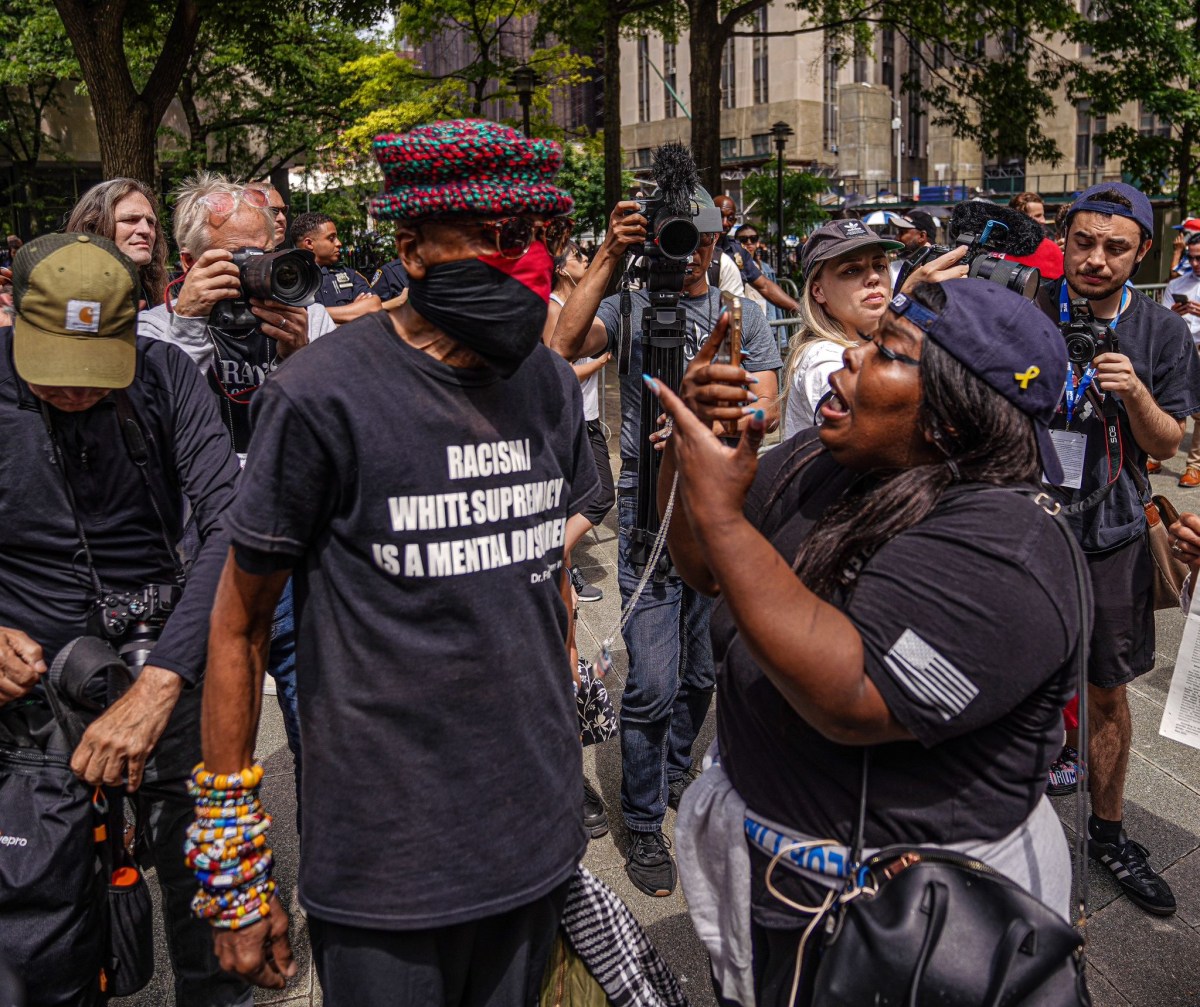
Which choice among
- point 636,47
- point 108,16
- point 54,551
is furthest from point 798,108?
point 54,551

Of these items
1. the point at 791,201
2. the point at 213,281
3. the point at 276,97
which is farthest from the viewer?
the point at 791,201

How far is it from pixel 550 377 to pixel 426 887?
3.05 feet

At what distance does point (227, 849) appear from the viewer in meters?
1.77

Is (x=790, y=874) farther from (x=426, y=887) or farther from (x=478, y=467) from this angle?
(x=478, y=467)

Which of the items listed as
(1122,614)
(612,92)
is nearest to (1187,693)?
(1122,614)

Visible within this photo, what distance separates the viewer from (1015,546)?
158cm

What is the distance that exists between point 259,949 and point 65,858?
82 cm

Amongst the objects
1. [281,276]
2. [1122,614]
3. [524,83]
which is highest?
[524,83]

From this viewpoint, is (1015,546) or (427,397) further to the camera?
(427,397)

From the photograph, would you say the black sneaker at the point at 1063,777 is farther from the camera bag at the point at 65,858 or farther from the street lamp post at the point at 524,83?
the street lamp post at the point at 524,83

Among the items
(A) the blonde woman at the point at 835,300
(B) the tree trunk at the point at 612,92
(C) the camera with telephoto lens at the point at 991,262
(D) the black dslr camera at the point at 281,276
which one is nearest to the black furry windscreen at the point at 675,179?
(A) the blonde woman at the point at 835,300

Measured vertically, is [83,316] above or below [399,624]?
above

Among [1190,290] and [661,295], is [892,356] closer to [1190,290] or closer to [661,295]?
[661,295]

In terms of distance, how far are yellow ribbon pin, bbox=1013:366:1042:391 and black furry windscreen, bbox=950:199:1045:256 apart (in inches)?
95.6
